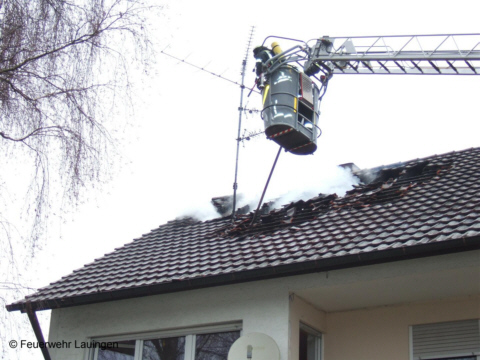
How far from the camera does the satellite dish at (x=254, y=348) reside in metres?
8.88

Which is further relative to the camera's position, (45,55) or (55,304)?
(55,304)

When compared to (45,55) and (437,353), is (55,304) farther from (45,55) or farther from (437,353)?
(437,353)

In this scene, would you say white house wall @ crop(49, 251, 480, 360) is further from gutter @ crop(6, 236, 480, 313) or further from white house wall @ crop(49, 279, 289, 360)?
gutter @ crop(6, 236, 480, 313)

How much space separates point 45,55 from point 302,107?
4904mm

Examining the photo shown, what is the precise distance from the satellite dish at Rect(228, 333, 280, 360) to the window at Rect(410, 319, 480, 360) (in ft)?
5.73

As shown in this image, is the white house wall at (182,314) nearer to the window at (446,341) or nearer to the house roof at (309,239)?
the house roof at (309,239)

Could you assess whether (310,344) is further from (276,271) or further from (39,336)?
(39,336)

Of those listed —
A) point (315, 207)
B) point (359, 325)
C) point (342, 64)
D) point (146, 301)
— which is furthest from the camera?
point (342, 64)

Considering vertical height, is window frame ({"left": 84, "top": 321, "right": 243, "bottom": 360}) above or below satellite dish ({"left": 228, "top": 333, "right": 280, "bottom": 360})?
above

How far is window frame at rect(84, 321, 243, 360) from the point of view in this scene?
994 cm

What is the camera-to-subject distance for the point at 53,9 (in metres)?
8.44

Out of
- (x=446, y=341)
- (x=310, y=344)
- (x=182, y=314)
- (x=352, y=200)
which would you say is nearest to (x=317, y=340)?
(x=310, y=344)

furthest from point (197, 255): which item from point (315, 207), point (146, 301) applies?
point (315, 207)

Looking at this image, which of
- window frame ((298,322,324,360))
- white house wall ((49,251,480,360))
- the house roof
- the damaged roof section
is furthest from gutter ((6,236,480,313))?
the damaged roof section
